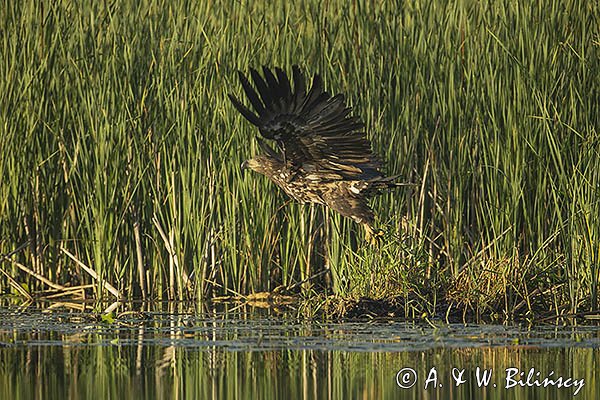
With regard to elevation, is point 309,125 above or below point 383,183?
above

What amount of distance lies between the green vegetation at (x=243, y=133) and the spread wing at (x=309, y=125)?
1.55 ft

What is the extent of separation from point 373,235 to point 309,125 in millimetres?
855

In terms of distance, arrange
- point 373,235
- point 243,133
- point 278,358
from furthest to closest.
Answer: point 243,133 → point 373,235 → point 278,358

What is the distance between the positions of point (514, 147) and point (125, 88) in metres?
2.76

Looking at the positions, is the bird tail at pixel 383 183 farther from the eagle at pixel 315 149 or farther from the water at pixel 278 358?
the water at pixel 278 358

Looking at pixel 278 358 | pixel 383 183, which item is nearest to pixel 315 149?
pixel 383 183

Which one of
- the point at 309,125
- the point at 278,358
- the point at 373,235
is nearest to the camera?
the point at 278,358

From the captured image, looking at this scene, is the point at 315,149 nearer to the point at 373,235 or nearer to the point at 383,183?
the point at 383,183

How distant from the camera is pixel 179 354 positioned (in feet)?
24.5

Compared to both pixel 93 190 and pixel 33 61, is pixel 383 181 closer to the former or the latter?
pixel 93 190

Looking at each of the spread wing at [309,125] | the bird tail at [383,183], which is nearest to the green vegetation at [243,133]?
the bird tail at [383,183]

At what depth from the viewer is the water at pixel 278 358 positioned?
6.40m

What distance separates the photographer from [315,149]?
9219 mm

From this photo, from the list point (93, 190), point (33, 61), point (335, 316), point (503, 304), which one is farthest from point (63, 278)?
point (503, 304)
